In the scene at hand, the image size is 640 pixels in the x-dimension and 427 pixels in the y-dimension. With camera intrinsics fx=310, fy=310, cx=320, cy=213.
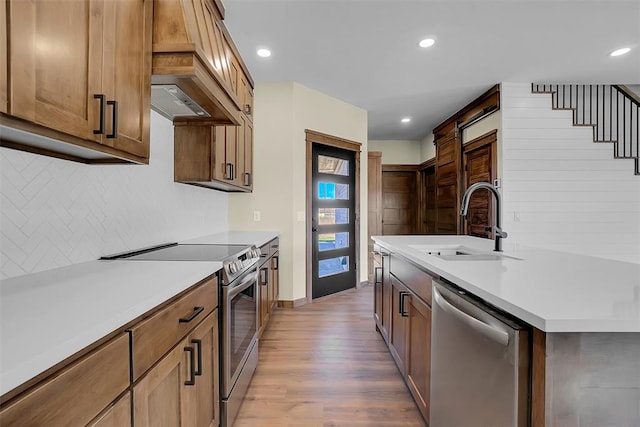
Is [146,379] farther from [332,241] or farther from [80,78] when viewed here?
[332,241]

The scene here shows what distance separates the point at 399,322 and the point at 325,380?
65cm

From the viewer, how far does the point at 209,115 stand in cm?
203

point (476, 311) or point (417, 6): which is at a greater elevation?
point (417, 6)

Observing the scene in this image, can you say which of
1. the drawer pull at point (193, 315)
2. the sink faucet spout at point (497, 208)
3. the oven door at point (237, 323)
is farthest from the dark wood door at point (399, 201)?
the drawer pull at point (193, 315)

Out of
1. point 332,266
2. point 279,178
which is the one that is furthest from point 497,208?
point 332,266

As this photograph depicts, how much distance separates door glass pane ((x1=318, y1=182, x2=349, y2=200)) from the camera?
4176 millimetres

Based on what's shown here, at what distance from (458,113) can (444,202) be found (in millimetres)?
1534

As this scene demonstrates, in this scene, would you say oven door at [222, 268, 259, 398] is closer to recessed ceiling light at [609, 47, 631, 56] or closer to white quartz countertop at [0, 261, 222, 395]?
white quartz countertop at [0, 261, 222, 395]

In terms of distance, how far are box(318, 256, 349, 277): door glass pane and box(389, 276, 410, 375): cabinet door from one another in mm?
1904

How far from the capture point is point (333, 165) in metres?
4.34

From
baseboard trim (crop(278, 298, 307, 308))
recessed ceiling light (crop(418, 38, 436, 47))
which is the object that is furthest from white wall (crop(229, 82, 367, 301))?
recessed ceiling light (crop(418, 38, 436, 47))

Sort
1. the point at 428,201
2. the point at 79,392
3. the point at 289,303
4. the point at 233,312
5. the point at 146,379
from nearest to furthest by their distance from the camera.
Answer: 1. the point at 79,392
2. the point at 146,379
3. the point at 233,312
4. the point at 289,303
5. the point at 428,201

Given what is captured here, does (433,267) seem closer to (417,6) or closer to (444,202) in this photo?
(417,6)

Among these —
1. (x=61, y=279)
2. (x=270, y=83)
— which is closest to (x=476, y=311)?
(x=61, y=279)
